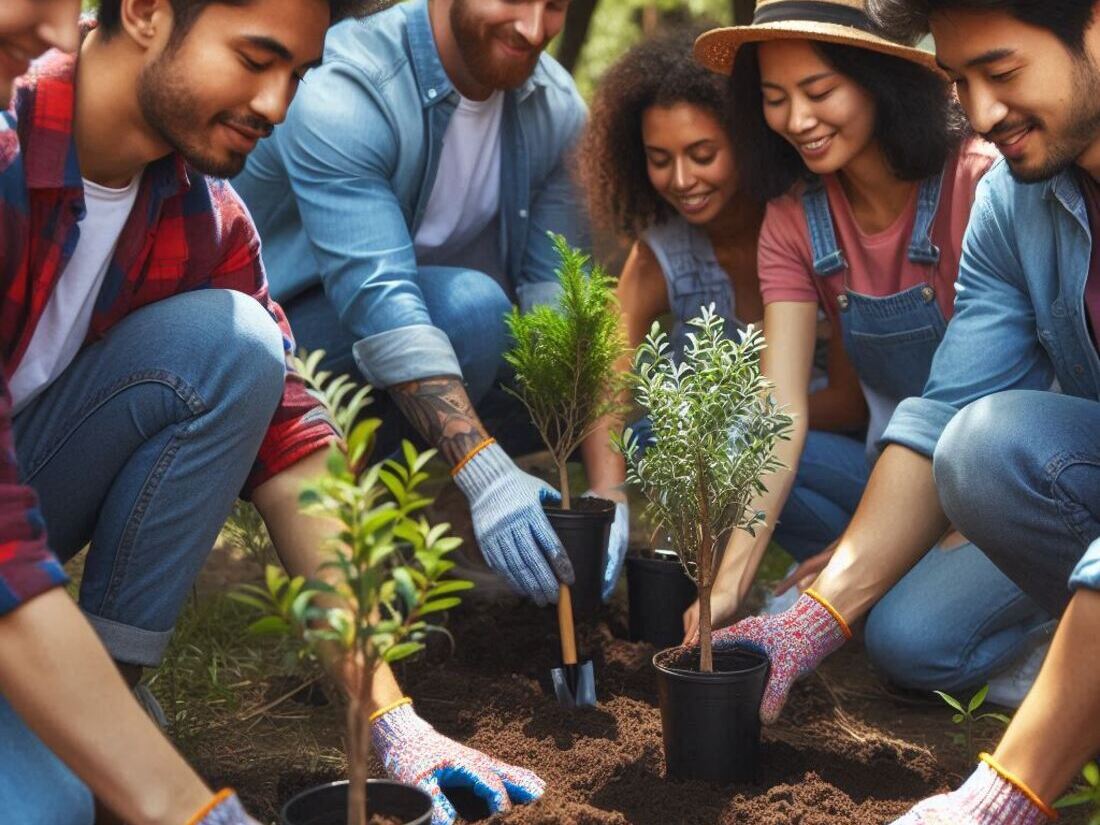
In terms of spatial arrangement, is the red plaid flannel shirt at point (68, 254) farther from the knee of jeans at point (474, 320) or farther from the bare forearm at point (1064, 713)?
the bare forearm at point (1064, 713)

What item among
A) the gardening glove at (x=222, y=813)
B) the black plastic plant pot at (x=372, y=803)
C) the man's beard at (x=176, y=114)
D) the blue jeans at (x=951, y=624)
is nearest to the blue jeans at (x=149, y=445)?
the man's beard at (x=176, y=114)

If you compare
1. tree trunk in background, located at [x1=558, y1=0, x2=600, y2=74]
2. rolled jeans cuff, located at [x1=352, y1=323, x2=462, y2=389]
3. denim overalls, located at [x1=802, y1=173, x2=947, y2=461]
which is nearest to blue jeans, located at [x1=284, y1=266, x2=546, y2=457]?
rolled jeans cuff, located at [x1=352, y1=323, x2=462, y2=389]

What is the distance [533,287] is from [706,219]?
55 cm

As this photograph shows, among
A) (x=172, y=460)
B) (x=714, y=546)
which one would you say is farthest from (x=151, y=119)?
(x=714, y=546)

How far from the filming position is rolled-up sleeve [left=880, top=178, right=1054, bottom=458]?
9.55 ft

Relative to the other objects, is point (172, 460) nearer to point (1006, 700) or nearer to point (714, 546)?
point (714, 546)

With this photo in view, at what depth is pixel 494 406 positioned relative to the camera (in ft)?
13.6

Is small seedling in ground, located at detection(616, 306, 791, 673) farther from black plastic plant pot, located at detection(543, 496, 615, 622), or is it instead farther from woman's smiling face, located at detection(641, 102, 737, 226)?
woman's smiling face, located at detection(641, 102, 737, 226)

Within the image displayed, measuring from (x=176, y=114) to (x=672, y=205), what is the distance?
6.61ft

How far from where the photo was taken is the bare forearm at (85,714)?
70.7 inches

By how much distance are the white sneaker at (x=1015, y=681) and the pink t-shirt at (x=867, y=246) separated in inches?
35.7

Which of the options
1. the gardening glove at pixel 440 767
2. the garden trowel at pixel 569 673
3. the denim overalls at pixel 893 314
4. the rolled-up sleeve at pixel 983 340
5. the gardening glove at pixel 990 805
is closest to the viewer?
the gardening glove at pixel 990 805

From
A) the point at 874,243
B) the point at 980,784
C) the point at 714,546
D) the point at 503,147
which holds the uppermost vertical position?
the point at 503,147

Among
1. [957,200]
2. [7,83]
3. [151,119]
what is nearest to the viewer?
[7,83]
